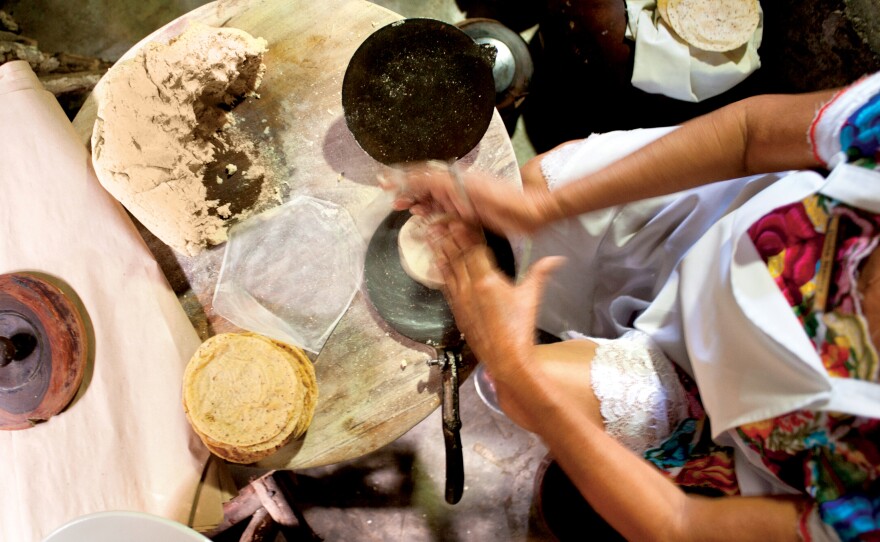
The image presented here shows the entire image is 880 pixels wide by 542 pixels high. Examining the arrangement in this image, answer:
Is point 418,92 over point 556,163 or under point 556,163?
over

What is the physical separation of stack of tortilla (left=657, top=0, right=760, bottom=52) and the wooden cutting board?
1129 millimetres

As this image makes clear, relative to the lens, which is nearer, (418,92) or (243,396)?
(243,396)

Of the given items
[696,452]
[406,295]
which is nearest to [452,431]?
[406,295]

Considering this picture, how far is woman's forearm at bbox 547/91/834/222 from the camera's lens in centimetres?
134

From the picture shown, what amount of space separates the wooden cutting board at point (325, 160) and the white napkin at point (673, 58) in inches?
40.9

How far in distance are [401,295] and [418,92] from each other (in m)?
0.66

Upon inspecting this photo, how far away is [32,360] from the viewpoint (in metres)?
1.52

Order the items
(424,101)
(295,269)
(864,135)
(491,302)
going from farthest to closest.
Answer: (295,269)
(424,101)
(491,302)
(864,135)

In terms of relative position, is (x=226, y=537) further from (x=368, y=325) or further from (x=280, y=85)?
(x=280, y=85)

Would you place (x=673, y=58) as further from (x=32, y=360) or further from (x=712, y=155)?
(x=32, y=360)

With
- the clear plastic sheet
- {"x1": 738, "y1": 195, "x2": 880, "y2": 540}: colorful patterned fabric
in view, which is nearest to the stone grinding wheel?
the clear plastic sheet

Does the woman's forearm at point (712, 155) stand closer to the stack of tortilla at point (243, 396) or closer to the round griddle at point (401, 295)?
the round griddle at point (401, 295)

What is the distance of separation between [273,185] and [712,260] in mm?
1420

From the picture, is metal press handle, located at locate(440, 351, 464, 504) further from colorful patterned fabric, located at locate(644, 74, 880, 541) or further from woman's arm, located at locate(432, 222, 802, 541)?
colorful patterned fabric, located at locate(644, 74, 880, 541)
